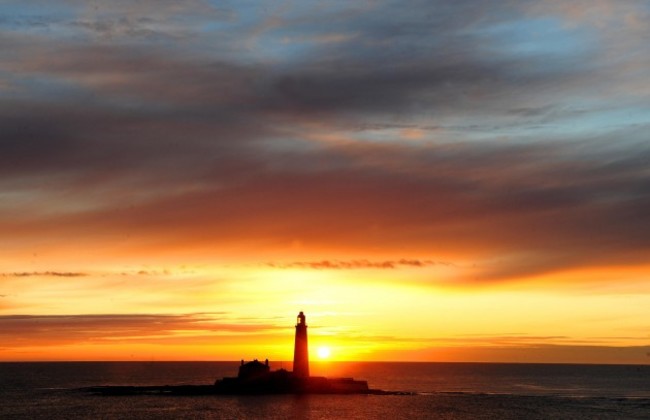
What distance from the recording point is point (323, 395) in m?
112

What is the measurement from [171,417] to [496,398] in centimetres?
5558

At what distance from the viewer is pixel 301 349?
351ft

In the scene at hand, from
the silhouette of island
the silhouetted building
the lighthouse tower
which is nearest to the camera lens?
the lighthouse tower

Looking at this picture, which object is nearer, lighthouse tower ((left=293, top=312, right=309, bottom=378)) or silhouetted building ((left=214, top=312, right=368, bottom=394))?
lighthouse tower ((left=293, top=312, right=309, bottom=378))

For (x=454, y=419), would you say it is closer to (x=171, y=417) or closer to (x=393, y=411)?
(x=393, y=411)

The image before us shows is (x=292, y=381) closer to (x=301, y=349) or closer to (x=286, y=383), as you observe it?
(x=286, y=383)

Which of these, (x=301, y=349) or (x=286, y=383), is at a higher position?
(x=301, y=349)

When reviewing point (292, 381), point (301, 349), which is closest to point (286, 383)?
point (292, 381)

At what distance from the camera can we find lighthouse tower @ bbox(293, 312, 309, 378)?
347 ft

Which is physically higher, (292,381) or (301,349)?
(301,349)

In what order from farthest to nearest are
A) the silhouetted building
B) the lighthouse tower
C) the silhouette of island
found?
the silhouette of island
the silhouetted building
the lighthouse tower

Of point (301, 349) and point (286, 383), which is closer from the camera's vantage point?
point (301, 349)

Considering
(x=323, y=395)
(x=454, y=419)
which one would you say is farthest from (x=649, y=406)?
(x=323, y=395)

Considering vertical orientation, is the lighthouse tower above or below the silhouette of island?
above
